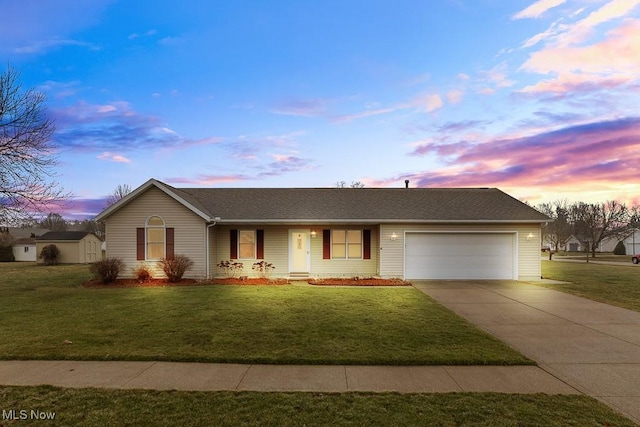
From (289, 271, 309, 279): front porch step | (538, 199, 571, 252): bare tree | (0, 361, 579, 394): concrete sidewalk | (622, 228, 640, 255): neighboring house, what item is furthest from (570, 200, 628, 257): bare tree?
(0, 361, 579, 394): concrete sidewalk

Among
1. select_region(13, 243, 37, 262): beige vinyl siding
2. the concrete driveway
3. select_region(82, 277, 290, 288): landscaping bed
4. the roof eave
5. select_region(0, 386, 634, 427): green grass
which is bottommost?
select_region(13, 243, 37, 262): beige vinyl siding

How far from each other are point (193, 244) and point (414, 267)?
396 inches

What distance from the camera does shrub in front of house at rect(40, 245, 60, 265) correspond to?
29.4 m

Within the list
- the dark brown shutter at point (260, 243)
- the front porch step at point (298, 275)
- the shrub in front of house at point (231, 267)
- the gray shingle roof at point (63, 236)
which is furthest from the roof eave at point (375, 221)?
the gray shingle roof at point (63, 236)

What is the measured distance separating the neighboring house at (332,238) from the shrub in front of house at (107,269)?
608mm

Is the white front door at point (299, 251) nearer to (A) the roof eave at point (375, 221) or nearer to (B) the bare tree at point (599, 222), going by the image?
(A) the roof eave at point (375, 221)

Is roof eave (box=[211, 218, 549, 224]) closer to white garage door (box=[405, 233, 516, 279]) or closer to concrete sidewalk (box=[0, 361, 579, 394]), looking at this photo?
white garage door (box=[405, 233, 516, 279])

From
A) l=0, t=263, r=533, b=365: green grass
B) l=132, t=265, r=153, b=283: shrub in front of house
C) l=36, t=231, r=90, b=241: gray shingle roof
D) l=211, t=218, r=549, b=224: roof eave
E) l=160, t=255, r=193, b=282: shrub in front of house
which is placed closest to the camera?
l=0, t=263, r=533, b=365: green grass

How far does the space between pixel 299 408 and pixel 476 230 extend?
14.1 m

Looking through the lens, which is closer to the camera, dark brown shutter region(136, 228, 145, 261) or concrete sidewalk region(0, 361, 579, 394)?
concrete sidewalk region(0, 361, 579, 394)

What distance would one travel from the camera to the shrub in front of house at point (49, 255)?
2939 centimetres

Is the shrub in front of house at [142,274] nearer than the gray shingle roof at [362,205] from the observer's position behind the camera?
Yes

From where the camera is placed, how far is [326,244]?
52.7ft

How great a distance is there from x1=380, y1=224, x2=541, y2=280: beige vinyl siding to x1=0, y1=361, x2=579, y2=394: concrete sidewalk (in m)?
10.5
